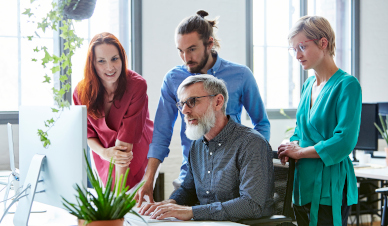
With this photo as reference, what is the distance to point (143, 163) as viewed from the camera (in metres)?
2.61

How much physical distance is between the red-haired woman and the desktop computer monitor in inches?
27.4

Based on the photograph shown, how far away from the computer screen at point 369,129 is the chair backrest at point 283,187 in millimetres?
2343

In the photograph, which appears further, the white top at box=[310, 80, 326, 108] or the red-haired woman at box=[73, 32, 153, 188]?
the red-haired woman at box=[73, 32, 153, 188]

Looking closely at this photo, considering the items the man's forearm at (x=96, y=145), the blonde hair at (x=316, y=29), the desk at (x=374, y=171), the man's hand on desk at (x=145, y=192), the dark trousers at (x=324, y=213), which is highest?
the blonde hair at (x=316, y=29)

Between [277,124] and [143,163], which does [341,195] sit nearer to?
[143,163]

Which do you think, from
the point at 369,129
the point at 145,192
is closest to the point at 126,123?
the point at 145,192

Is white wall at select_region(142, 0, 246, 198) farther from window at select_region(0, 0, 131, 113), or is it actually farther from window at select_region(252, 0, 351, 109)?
window at select_region(252, 0, 351, 109)

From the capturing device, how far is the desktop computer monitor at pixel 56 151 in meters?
1.37

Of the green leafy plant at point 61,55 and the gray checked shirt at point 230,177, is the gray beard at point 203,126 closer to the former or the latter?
the gray checked shirt at point 230,177

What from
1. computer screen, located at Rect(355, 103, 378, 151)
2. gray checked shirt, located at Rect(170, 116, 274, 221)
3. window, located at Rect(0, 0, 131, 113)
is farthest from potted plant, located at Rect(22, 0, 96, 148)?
computer screen, located at Rect(355, 103, 378, 151)

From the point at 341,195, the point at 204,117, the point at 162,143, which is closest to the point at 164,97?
the point at 162,143

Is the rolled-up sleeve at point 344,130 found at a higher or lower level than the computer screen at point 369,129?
higher

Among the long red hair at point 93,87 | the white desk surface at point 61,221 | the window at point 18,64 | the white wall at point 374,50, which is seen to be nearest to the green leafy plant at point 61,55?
the white desk surface at point 61,221

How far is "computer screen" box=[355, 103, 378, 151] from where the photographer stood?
411cm
